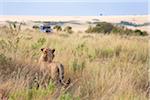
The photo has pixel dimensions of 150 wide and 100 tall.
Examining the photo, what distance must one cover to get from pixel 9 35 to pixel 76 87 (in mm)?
2244

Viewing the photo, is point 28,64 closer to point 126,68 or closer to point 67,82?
point 67,82

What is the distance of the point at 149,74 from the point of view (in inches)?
313

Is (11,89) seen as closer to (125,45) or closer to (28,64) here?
(28,64)

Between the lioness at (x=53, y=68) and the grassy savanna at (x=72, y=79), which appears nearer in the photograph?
the grassy savanna at (x=72, y=79)

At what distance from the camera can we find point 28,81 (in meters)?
6.03

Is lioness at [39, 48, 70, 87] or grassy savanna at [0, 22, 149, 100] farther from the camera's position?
lioness at [39, 48, 70, 87]

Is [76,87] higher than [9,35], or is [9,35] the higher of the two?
[9,35]

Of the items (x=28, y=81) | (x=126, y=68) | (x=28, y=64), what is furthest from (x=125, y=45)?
(x=28, y=81)

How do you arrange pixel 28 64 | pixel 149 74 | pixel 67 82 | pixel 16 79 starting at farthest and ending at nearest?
pixel 149 74 → pixel 28 64 → pixel 67 82 → pixel 16 79

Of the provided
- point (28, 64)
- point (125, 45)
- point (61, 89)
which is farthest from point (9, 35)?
point (125, 45)

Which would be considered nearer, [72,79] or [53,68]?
[53,68]

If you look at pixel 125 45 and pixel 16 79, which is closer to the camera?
pixel 16 79

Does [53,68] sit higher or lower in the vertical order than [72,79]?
higher

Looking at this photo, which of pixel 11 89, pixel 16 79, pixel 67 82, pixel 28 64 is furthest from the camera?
pixel 28 64
